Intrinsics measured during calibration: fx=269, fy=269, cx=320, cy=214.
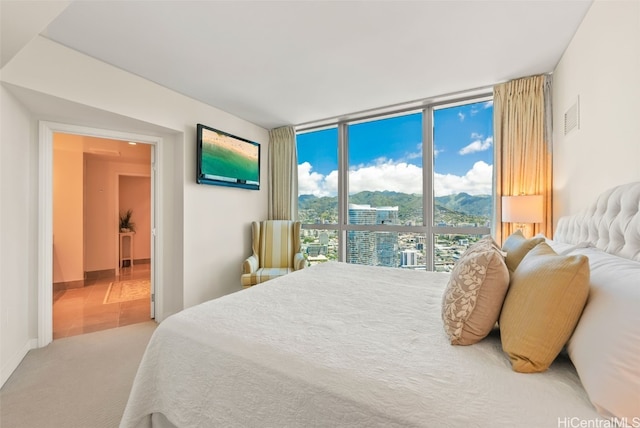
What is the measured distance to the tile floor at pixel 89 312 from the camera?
2.92 metres

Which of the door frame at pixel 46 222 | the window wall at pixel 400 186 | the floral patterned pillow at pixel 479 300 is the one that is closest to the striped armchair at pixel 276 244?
the window wall at pixel 400 186

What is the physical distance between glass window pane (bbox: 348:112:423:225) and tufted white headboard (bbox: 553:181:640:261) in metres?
1.99

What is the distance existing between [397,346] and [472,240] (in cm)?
262

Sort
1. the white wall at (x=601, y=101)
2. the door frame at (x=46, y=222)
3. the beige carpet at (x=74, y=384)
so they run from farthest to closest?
1. the door frame at (x=46, y=222)
2. the beige carpet at (x=74, y=384)
3. the white wall at (x=601, y=101)

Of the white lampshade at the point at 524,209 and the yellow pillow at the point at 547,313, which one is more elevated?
the white lampshade at the point at 524,209

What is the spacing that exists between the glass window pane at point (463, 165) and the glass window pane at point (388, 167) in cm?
24

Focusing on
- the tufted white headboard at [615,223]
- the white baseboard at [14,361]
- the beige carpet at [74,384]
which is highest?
the tufted white headboard at [615,223]

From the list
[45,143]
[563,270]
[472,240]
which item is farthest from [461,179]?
[45,143]

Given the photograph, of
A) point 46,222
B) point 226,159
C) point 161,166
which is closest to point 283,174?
point 226,159

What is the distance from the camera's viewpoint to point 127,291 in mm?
4281

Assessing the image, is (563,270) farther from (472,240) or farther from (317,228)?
(317,228)

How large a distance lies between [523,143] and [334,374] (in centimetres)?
303

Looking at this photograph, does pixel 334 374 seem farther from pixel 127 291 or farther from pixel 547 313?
pixel 127 291

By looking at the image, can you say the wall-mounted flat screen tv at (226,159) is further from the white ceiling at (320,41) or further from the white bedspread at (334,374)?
the white bedspread at (334,374)
